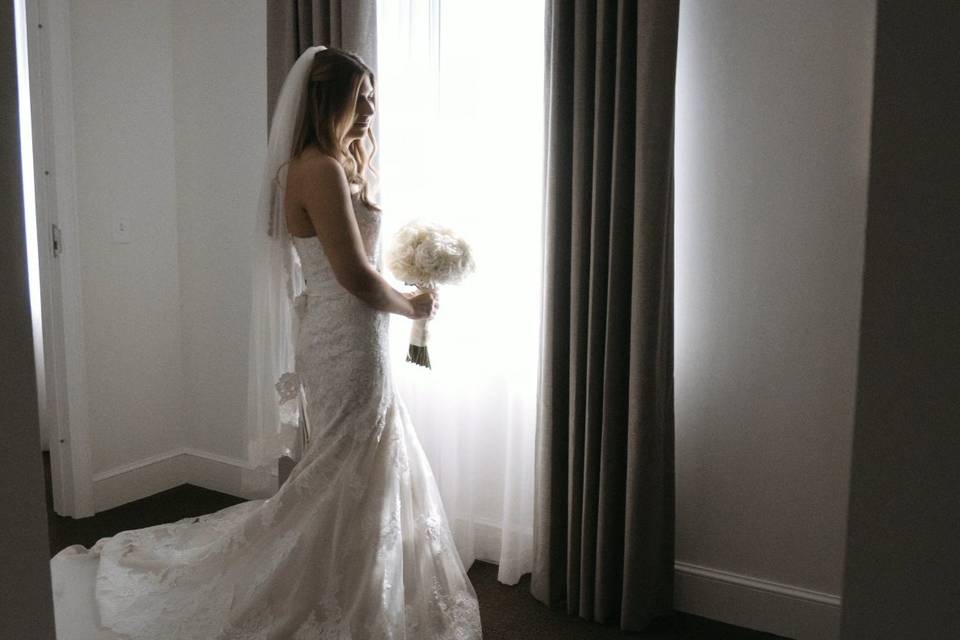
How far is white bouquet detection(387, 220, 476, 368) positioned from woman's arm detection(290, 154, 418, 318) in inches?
7.8

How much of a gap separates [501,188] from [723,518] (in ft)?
4.90

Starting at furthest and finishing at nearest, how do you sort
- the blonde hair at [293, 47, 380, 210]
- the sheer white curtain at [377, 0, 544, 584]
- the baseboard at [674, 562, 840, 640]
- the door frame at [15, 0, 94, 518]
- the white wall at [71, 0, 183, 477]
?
1. the white wall at [71, 0, 183, 477]
2. the door frame at [15, 0, 94, 518]
3. the sheer white curtain at [377, 0, 544, 584]
4. the baseboard at [674, 562, 840, 640]
5. the blonde hair at [293, 47, 380, 210]

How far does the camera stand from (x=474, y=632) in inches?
86.5

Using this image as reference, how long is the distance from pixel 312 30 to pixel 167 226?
1363 millimetres

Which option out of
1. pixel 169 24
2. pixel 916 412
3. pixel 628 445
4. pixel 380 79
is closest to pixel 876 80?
pixel 916 412

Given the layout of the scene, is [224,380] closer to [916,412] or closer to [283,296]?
[283,296]

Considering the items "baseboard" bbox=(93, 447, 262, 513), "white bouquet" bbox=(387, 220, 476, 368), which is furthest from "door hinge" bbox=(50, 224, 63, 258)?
"white bouquet" bbox=(387, 220, 476, 368)

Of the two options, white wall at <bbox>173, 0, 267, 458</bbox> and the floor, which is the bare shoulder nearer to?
white wall at <bbox>173, 0, 267, 458</bbox>

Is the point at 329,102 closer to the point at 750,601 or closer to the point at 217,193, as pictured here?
the point at 217,193

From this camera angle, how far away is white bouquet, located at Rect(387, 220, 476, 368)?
2.25 metres

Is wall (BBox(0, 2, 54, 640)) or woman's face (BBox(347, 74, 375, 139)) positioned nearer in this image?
wall (BBox(0, 2, 54, 640))

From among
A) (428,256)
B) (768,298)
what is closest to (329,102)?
(428,256)

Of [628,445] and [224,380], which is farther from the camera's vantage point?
[224,380]

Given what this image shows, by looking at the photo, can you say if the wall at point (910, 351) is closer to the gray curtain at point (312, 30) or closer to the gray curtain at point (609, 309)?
the gray curtain at point (609, 309)
